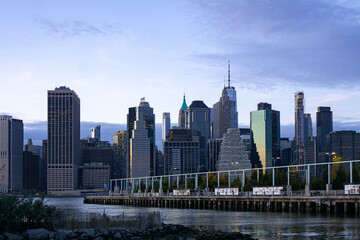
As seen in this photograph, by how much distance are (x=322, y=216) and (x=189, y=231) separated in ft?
93.3

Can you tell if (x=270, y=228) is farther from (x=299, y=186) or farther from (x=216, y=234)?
(x=299, y=186)

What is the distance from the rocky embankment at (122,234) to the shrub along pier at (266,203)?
103 feet

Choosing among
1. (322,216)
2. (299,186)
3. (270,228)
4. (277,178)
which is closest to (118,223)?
(270,228)

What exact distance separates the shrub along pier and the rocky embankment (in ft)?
103

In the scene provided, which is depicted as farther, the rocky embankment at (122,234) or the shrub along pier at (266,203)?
the shrub along pier at (266,203)

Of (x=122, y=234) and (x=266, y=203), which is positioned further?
(x=266, y=203)

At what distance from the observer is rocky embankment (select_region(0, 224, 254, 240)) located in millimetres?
35469

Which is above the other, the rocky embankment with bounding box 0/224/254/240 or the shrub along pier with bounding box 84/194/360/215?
the rocky embankment with bounding box 0/224/254/240

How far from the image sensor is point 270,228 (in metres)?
53.2

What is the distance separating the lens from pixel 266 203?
84188 millimetres

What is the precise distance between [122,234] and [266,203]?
49.5m

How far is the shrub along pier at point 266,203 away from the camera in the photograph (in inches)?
→ 2729

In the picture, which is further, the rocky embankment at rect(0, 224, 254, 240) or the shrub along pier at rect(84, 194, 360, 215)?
the shrub along pier at rect(84, 194, 360, 215)

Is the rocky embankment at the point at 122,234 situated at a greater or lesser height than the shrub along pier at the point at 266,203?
greater
